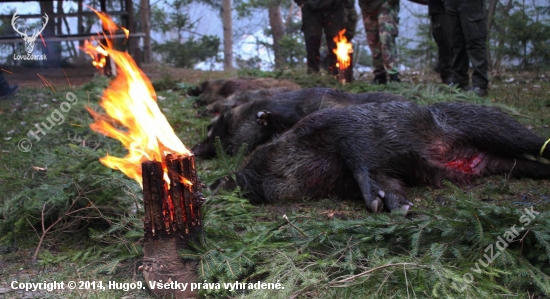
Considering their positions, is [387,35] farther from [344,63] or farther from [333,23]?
[333,23]

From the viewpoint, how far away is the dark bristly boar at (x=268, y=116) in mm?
6598

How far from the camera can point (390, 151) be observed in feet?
15.5

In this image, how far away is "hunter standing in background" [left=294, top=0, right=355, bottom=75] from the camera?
1163 centimetres

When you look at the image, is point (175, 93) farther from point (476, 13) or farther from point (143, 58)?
point (143, 58)

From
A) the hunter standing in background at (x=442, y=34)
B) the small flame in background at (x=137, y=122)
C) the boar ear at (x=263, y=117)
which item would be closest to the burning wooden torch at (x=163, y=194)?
the small flame in background at (x=137, y=122)

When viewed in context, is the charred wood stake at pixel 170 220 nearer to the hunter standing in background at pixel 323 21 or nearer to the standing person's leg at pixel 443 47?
the standing person's leg at pixel 443 47

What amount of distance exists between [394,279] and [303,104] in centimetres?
400

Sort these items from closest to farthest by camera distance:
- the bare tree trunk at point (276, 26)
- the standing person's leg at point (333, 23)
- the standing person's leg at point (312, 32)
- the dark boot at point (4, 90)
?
the dark boot at point (4, 90), the standing person's leg at point (333, 23), the standing person's leg at point (312, 32), the bare tree trunk at point (276, 26)

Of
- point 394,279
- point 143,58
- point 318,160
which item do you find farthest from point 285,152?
point 143,58

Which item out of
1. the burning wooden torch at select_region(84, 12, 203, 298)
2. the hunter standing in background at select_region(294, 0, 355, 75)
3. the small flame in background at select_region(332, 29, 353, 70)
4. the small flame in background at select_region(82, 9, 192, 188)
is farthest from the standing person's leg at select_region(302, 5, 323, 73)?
the burning wooden torch at select_region(84, 12, 203, 298)

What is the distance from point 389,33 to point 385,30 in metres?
0.10

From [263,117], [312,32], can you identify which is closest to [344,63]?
[312,32]

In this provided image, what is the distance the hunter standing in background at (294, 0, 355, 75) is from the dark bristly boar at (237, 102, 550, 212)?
7023 mm

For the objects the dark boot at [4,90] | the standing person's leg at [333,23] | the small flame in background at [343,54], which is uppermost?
the standing person's leg at [333,23]
